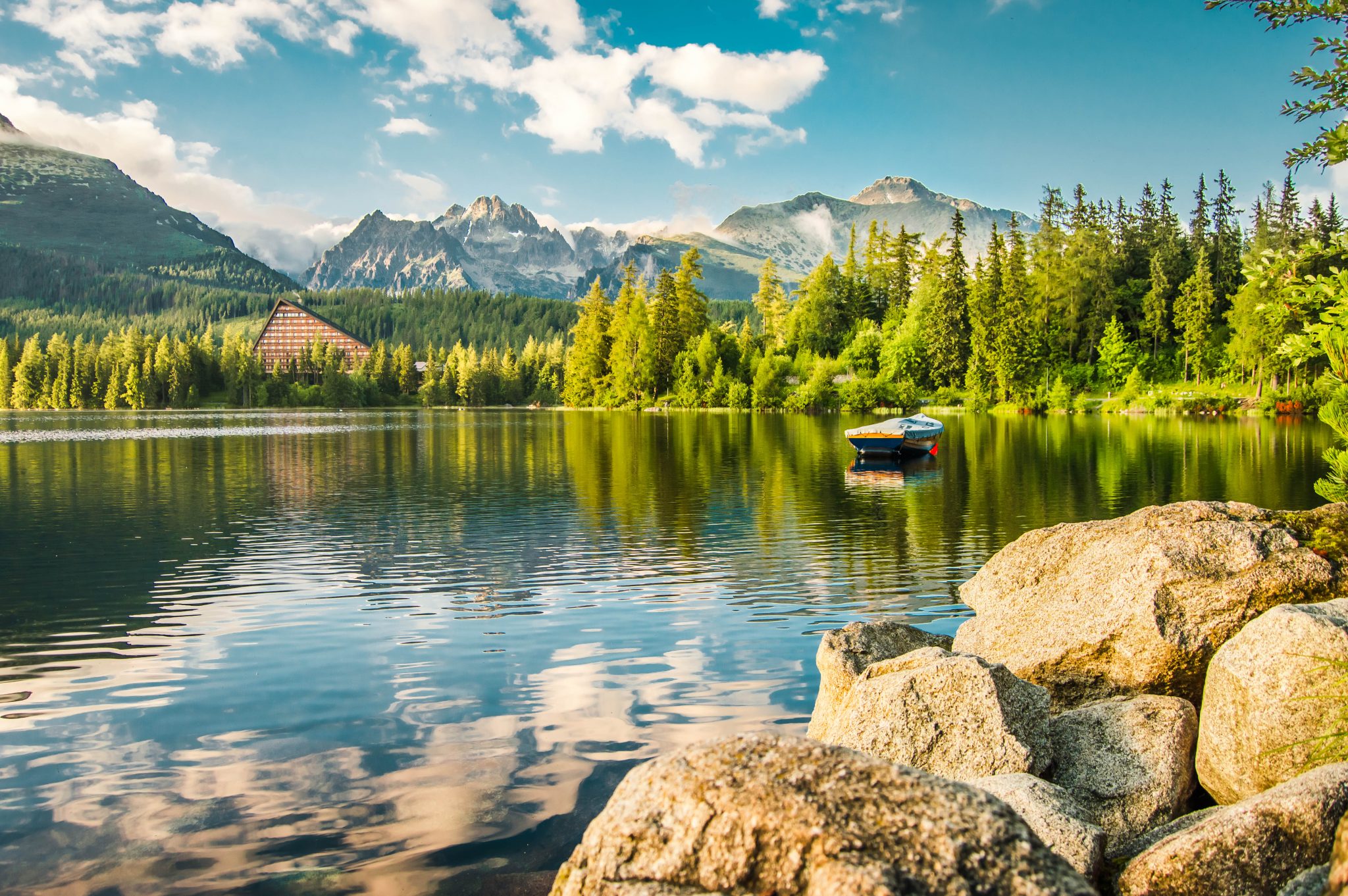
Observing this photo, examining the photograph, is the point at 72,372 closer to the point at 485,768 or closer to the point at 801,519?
the point at 801,519

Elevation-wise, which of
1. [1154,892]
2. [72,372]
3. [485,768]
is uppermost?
[72,372]

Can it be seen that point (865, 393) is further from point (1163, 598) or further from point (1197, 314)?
point (1163, 598)

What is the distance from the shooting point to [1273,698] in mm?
6816

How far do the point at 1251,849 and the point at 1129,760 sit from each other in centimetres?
245

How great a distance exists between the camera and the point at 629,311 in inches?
5251

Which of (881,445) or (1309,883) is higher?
(881,445)

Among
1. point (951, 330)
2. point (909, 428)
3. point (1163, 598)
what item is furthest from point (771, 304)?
point (1163, 598)

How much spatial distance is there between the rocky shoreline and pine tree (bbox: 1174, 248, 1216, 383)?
4712 inches

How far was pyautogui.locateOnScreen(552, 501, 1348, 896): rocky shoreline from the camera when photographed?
374 cm

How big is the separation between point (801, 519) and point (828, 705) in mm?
17717

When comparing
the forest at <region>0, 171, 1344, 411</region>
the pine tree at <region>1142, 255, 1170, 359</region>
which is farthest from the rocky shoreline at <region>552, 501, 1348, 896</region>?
the pine tree at <region>1142, 255, 1170, 359</region>

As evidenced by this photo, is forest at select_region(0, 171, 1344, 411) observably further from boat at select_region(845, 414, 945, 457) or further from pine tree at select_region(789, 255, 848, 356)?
boat at select_region(845, 414, 945, 457)

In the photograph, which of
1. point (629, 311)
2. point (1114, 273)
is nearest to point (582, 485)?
point (629, 311)

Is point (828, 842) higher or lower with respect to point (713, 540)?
higher
